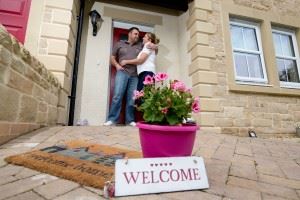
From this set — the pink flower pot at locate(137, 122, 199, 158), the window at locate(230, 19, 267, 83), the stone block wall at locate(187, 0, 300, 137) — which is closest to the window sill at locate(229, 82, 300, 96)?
the stone block wall at locate(187, 0, 300, 137)

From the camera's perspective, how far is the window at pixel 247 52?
→ 425cm

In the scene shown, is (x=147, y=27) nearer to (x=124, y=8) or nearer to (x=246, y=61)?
(x=124, y=8)

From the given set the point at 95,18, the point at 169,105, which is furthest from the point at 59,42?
the point at 169,105

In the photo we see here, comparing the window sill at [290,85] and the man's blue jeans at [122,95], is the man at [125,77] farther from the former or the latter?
the window sill at [290,85]

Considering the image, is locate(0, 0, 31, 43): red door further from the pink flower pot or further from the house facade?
the pink flower pot

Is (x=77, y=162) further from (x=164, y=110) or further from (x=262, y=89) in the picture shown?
(x=262, y=89)

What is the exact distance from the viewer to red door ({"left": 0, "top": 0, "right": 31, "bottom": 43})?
130 inches

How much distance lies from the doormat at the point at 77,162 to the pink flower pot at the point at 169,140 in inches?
11.3

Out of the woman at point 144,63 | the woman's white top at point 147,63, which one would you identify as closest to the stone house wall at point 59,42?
the woman at point 144,63

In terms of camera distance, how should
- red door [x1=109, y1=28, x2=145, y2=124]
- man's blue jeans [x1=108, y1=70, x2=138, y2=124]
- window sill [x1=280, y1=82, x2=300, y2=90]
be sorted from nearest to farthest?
man's blue jeans [x1=108, y1=70, x2=138, y2=124], red door [x1=109, y1=28, x2=145, y2=124], window sill [x1=280, y1=82, x2=300, y2=90]

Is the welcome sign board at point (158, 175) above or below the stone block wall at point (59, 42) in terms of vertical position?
below

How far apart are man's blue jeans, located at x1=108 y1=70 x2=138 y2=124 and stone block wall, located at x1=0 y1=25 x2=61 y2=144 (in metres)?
1.08

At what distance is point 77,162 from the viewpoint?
137cm

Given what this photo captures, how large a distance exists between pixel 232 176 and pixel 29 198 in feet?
3.69
